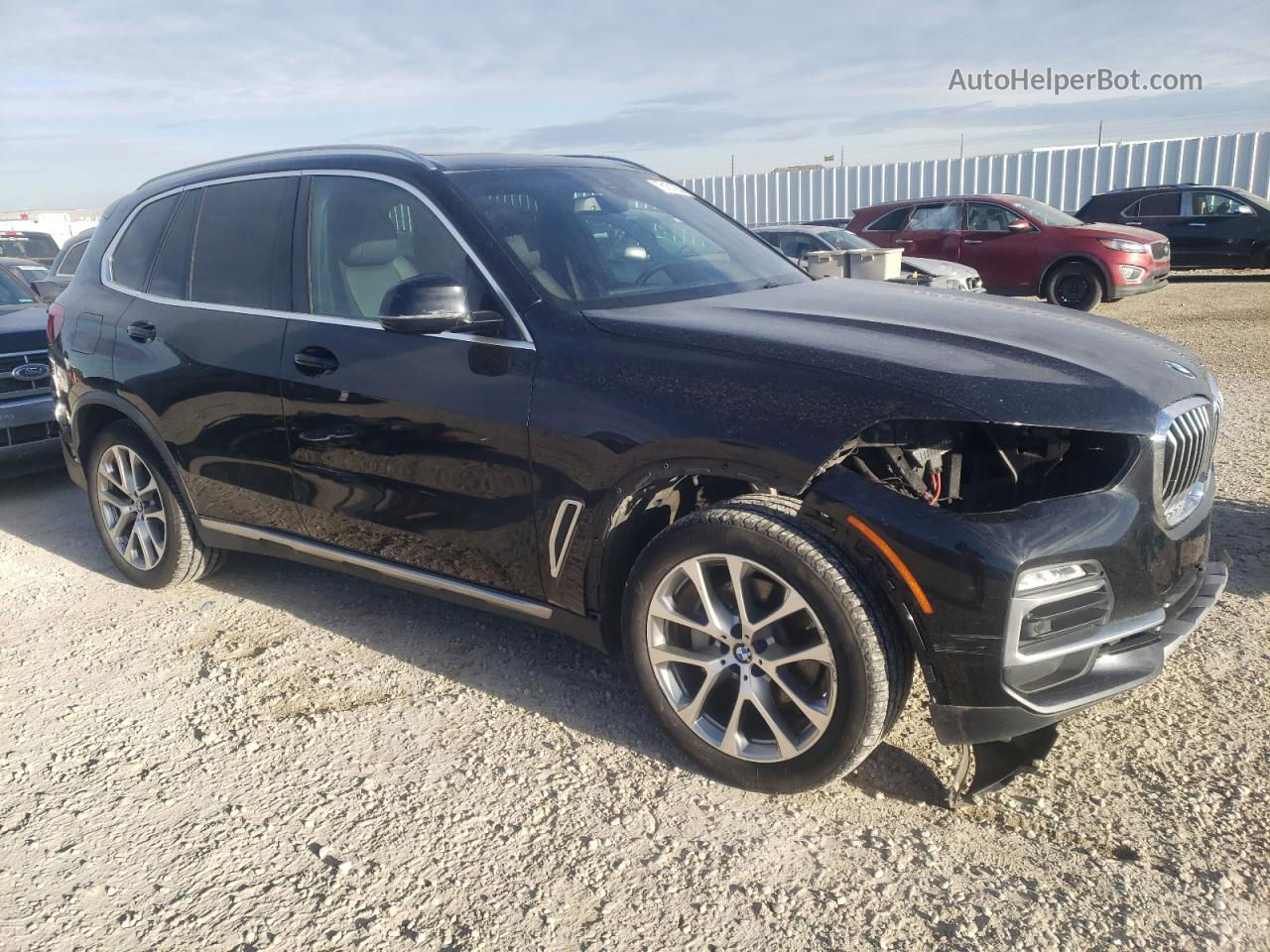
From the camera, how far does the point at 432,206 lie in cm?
345

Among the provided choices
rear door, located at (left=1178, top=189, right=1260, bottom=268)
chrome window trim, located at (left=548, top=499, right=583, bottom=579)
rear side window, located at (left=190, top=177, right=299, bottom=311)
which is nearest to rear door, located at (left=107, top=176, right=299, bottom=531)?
rear side window, located at (left=190, top=177, right=299, bottom=311)

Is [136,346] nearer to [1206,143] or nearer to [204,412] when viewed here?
[204,412]

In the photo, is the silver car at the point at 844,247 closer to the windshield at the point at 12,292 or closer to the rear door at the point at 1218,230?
the rear door at the point at 1218,230

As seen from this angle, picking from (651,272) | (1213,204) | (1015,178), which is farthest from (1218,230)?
(651,272)

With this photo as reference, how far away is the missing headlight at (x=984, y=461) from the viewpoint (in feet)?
8.61

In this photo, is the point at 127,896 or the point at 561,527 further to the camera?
the point at 561,527

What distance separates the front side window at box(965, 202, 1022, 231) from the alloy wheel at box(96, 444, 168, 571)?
12914 mm

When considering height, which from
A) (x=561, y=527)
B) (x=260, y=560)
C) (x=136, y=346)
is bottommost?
(x=260, y=560)

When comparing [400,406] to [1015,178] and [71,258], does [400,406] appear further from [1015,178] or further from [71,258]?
[1015,178]

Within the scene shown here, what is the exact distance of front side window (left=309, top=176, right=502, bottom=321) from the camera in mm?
3445

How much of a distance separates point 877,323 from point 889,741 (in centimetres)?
129

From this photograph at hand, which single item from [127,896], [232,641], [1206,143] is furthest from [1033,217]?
[127,896]

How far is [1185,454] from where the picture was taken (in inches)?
108

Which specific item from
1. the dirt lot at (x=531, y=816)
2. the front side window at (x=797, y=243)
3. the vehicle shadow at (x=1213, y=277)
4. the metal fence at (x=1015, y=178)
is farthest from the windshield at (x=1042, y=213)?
the dirt lot at (x=531, y=816)
